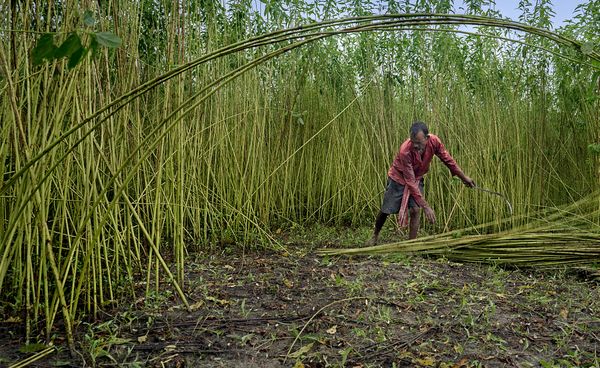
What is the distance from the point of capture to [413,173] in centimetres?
354

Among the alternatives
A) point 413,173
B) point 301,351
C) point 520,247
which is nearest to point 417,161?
point 413,173

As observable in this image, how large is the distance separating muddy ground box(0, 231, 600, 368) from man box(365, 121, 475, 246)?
2.48 feet

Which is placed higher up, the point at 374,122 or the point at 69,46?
the point at 374,122

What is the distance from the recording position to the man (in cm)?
343

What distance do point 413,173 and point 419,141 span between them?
234 millimetres

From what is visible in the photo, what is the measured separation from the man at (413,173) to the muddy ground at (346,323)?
2.48 ft

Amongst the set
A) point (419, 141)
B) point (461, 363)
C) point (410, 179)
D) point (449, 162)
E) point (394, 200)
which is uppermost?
point (419, 141)

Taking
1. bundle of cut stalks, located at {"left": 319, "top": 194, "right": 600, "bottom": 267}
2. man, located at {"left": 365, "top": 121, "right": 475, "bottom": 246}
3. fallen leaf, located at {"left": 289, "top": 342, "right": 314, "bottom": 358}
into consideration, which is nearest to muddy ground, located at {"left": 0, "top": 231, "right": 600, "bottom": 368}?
fallen leaf, located at {"left": 289, "top": 342, "right": 314, "bottom": 358}

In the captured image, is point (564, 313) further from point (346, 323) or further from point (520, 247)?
point (346, 323)

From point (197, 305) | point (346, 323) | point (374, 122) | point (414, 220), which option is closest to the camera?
point (346, 323)

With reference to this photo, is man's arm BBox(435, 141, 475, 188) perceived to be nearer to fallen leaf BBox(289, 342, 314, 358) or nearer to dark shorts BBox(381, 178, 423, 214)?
dark shorts BBox(381, 178, 423, 214)

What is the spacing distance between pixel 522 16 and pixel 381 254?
7.93ft

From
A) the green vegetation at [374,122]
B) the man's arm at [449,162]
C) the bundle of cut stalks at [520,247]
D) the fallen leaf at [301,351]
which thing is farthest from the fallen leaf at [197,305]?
the man's arm at [449,162]

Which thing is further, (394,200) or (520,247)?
(394,200)
